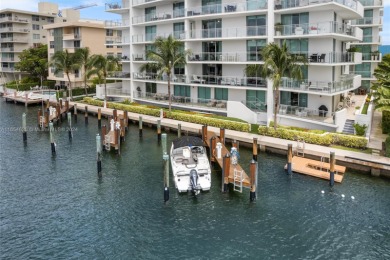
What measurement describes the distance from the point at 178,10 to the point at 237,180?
120 ft

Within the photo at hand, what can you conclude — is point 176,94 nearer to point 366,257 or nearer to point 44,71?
point 366,257

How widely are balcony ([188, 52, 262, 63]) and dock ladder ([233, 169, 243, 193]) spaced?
944 inches

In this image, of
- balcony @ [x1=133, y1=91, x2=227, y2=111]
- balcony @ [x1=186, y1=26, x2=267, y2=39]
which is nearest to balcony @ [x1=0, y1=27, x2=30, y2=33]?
balcony @ [x1=133, y1=91, x2=227, y2=111]

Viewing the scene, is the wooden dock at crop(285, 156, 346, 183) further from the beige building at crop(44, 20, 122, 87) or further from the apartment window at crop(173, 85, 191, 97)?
the beige building at crop(44, 20, 122, 87)

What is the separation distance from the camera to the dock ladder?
27984 millimetres

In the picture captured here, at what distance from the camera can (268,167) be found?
34.0 m

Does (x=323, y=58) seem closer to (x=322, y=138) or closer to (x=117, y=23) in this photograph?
(x=322, y=138)

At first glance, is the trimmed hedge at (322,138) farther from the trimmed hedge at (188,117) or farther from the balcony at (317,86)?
the balcony at (317,86)

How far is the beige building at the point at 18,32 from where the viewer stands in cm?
10675

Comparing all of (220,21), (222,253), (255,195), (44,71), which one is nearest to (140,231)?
(222,253)

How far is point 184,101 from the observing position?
5688cm

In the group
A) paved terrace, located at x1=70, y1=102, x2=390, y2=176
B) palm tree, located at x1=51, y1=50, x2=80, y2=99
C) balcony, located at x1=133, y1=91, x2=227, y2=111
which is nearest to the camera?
paved terrace, located at x1=70, y1=102, x2=390, y2=176

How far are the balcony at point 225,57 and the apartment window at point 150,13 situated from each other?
11.2 metres

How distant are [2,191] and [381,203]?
27970 mm
